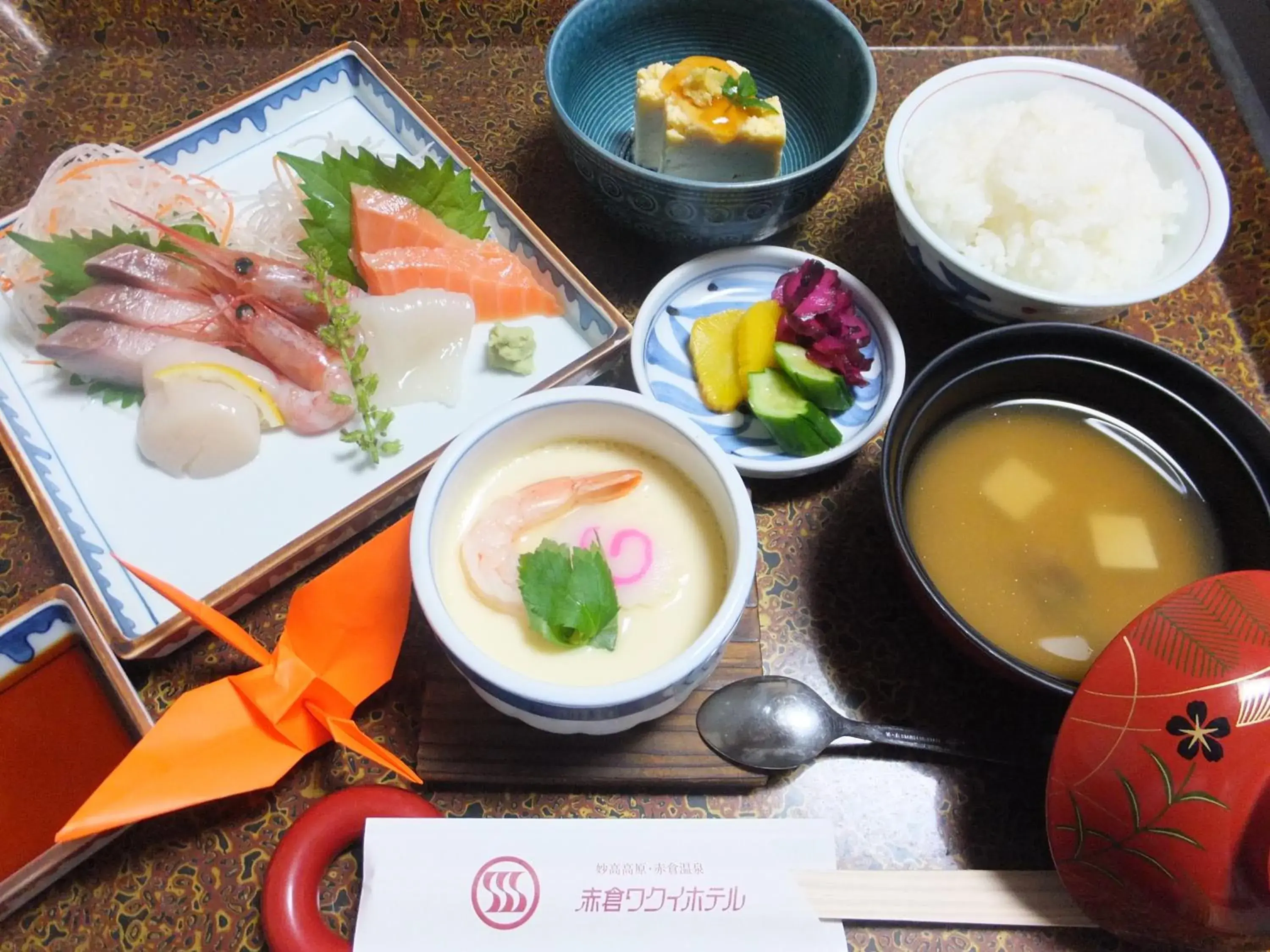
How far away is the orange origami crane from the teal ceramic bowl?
685mm

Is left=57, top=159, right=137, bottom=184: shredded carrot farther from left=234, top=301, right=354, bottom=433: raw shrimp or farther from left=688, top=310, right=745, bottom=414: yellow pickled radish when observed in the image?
left=688, top=310, right=745, bottom=414: yellow pickled radish

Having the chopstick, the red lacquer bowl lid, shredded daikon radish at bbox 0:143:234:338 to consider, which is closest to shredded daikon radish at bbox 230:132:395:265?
shredded daikon radish at bbox 0:143:234:338

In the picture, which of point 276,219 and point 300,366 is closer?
point 300,366

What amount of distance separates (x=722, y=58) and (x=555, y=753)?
1.45 m

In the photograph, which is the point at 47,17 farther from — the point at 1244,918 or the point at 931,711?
the point at 1244,918

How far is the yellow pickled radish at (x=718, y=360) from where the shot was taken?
137 centimetres

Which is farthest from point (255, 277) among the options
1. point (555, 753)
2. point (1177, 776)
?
point (1177, 776)

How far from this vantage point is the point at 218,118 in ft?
5.37

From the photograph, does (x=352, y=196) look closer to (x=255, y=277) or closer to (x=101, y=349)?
(x=255, y=277)

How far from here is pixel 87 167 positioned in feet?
5.03

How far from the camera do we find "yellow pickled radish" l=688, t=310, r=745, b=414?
1373 millimetres

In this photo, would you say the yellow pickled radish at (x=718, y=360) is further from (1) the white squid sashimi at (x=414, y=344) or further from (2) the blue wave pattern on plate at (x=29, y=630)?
(2) the blue wave pattern on plate at (x=29, y=630)

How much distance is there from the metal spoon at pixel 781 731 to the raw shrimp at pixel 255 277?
960 mm

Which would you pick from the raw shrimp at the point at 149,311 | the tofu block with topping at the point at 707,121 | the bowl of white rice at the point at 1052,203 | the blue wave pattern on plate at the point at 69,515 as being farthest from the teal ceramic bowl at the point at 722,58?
the blue wave pattern on plate at the point at 69,515
